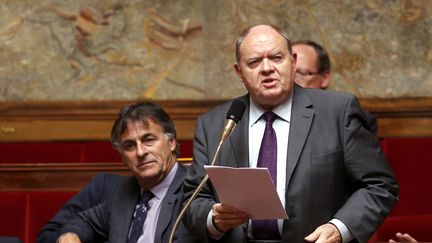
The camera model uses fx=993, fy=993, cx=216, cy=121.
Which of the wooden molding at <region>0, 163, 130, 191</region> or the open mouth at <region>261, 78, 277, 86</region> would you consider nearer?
the open mouth at <region>261, 78, 277, 86</region>

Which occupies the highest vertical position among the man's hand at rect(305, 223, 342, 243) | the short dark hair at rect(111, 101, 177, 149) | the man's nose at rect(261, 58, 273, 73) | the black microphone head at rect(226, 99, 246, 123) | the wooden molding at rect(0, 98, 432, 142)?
the wooden molding at rect(0, 98, 432, 142)

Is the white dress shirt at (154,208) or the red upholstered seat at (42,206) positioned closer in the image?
the white dress shirt at (154,208)

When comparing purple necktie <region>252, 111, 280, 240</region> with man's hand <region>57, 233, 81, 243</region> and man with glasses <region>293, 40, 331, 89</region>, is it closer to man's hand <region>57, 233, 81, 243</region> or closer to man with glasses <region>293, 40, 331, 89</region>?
man's hand <region>57, 233, 81, 243</region>

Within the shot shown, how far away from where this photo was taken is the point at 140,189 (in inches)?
164

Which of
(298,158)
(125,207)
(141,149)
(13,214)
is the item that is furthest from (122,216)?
(13,214)

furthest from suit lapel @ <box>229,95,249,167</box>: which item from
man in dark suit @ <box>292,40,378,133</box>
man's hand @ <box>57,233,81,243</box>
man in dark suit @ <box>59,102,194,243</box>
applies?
man in dark suit @ <box>292,40,378,133</box>

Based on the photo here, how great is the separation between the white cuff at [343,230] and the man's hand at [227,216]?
0.96 ft

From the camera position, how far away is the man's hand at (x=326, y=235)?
3.19 m

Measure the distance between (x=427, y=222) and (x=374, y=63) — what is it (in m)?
1.40

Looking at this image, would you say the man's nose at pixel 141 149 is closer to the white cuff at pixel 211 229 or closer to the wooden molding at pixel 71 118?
the white cuff at pixel 211 229

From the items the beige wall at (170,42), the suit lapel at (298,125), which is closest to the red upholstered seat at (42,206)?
the beige wall at (170,42)

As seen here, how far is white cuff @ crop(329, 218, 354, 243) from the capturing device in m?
3.24

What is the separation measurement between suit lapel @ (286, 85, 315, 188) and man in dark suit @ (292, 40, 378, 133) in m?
1.21

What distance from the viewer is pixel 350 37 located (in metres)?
5.96
